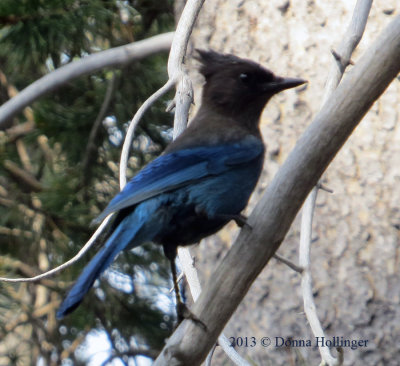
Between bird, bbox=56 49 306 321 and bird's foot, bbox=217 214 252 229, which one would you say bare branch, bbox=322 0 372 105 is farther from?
bird's foot, bbox=217 214 252 229

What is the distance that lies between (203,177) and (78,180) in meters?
2.07

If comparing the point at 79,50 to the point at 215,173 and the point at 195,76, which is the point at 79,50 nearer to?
the point at 195,76

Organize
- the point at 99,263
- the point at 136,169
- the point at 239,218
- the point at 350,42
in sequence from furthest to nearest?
1. the point at 136,169
2. the point at 350,42
3. the point at 239,218
4. the point at 99,263

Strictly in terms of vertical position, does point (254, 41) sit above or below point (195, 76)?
above

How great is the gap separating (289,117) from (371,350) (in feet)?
3.66

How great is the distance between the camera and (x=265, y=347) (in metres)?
3.46

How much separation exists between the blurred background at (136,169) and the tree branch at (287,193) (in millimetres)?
584

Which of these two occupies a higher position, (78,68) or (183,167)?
(183,167)

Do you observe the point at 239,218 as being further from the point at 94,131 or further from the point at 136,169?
the point at 136,169

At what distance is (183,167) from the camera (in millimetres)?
2615

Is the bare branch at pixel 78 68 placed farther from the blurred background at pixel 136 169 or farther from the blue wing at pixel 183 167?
the blue wing at pixel 183 167

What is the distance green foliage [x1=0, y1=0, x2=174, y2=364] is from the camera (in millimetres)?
4480

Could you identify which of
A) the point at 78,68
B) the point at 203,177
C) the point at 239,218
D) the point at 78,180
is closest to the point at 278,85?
the point at 203,177

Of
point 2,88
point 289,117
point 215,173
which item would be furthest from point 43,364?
point 215,173
